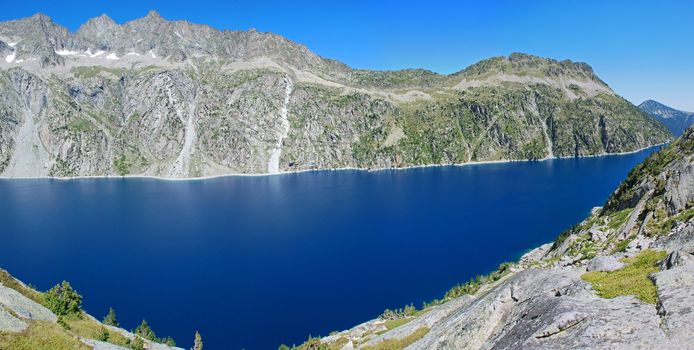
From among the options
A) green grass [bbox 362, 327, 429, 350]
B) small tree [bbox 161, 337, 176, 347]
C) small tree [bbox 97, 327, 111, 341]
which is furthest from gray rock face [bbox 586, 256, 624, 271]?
small tree [bbox 161, 337, 176, 347]

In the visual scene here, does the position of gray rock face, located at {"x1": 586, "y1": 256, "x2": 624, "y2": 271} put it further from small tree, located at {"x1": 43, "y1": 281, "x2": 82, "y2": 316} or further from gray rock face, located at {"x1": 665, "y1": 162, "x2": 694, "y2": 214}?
small tree, located at {"x1": 43, "y1": 281, "x2": 82, "y2": 316}

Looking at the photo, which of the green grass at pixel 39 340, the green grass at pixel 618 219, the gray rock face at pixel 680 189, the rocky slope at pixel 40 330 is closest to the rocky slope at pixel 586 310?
the gray rock face at pixel 680 189

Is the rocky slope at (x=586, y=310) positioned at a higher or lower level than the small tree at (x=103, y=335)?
higher

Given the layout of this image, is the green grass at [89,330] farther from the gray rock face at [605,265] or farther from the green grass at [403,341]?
the gray rock face at [605,265]

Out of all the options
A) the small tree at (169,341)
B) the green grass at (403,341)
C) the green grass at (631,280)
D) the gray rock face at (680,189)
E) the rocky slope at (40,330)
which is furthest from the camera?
the small tree at (169,341)

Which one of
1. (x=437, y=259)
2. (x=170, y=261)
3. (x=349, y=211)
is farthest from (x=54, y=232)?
(x=437, y=259)

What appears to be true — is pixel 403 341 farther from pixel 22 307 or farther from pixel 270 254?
pixel 270 254
